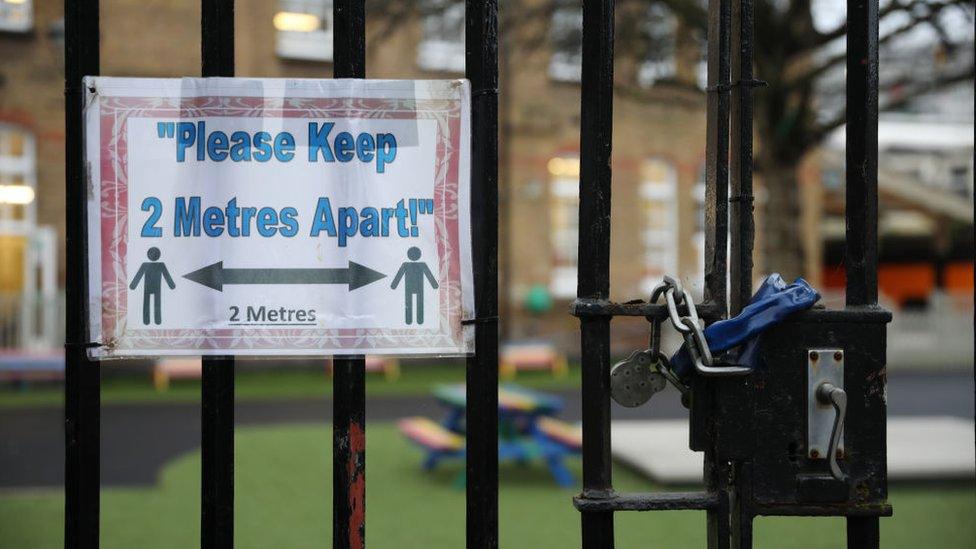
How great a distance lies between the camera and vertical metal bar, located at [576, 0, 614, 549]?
7.98 feet

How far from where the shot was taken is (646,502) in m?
2.44

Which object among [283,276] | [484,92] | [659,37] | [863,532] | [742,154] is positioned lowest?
[863,532]

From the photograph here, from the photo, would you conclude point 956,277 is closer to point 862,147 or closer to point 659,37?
point 659,37

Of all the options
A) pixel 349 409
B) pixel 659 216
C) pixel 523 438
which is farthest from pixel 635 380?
pixel 659 216

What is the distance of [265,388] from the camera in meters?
16.3

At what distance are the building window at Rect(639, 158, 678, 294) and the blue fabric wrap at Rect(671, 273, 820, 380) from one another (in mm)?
20755

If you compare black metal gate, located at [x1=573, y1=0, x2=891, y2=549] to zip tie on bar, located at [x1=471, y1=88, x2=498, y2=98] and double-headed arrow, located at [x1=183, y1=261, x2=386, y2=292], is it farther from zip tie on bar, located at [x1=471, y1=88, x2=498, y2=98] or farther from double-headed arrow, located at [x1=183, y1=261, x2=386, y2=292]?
double-headed arrow, located at [x1=183, y1=261, x2=386, y2=292]

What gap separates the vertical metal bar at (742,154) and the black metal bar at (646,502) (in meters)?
0.46

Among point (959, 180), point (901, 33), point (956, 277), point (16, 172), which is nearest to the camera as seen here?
point (901, 33)

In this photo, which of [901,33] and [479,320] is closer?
[479,320]

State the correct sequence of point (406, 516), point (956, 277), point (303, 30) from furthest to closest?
point (956, 277), point (303, 30), point (406, 516)

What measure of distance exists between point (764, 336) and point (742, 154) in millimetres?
430

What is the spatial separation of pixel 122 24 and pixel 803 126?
1199 cm

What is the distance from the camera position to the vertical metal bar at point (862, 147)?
8.19 feet
